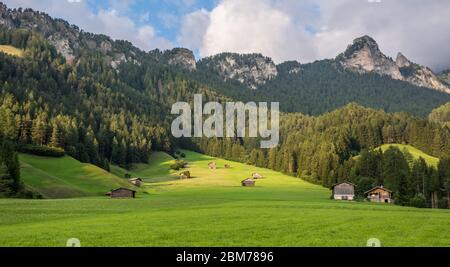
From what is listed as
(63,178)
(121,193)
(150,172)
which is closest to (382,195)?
(121,193)

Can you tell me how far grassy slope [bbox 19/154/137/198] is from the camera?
91250mm

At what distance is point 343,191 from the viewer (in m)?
112

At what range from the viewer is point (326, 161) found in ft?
541

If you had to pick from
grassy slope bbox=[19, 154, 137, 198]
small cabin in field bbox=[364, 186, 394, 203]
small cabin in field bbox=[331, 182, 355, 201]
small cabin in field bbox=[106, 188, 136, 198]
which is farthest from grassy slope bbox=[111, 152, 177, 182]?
small cabin in field bbox=[364, 186, 394, 203]

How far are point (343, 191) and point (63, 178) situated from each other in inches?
2749

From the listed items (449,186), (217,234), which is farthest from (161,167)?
(217,234)

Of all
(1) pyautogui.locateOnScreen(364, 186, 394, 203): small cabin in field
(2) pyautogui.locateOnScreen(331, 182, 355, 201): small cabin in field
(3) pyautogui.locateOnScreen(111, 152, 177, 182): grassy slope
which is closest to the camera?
(1) pyautogui.locateOnScreen(364, 186, 394, 203): small cabin in field

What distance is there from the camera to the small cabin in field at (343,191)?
11019 centimetres

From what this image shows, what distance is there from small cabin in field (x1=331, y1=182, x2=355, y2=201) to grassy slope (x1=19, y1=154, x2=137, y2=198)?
177ft

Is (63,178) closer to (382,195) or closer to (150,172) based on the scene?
(382,195)

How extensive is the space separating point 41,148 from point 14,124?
45.4 ft

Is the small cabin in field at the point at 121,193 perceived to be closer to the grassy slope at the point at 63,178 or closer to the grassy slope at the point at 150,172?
the grassy slope at the point at 63,178

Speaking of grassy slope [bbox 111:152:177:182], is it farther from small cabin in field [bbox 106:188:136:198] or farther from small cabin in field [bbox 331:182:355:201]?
small cabin in field [bbox 331:182:355:201]
